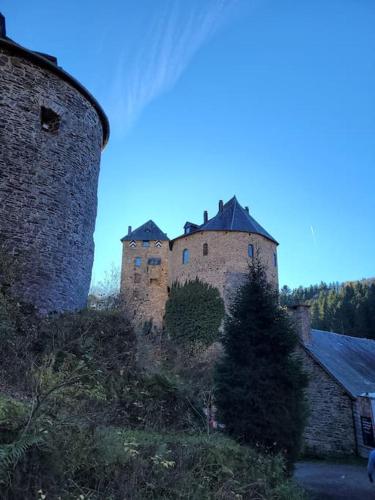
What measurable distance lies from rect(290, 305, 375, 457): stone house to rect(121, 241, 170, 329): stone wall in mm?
16617

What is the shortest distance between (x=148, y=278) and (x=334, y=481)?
24.7m

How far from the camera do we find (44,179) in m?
9.28

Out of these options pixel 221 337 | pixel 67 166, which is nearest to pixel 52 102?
pixel 67 166

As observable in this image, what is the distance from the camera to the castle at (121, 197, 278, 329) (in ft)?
87.8

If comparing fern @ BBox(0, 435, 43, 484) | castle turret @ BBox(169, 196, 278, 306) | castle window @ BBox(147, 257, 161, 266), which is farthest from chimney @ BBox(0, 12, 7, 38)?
castle window @ BBox(147, 257, 161, 266)

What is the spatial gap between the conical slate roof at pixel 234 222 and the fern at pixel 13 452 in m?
24.7

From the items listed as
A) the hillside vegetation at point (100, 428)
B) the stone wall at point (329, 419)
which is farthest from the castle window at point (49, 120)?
the stone wall at point (329, 419)

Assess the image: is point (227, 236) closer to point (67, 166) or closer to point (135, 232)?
point (135, 232)

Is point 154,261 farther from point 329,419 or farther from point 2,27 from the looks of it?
point 2,27

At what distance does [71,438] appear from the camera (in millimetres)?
3930

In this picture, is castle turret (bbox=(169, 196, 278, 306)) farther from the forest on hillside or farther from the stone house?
the stone house

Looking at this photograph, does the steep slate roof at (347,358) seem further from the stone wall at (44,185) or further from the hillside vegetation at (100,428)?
the stone wall at (44,185)

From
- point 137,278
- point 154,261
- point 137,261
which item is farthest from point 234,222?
point 137,278

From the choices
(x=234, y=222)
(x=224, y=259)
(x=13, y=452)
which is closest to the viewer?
(x=13, y=452)
